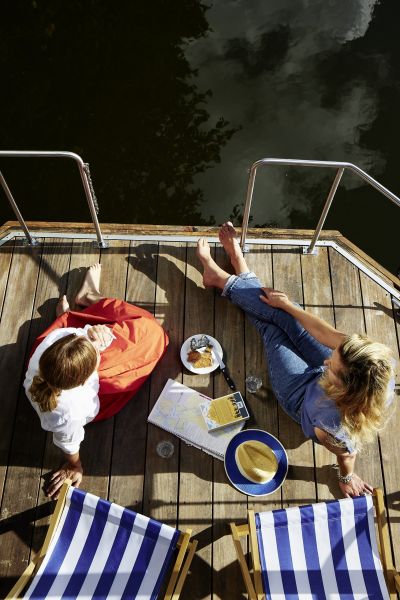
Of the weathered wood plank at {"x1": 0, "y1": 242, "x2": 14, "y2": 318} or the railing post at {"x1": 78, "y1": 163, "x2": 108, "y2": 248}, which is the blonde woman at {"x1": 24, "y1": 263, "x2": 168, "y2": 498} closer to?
the railing post at {"x1": 78, "y1": 163, "x2": 108, "y2": 248}

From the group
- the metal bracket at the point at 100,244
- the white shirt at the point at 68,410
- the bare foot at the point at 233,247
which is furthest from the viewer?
the metal bracket at the point at 100,244

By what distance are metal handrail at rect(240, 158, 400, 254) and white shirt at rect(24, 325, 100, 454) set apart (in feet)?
4.49

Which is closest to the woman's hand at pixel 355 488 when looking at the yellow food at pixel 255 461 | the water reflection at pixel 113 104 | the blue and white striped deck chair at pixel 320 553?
the blue and white striped deck chair at pixel 320 553

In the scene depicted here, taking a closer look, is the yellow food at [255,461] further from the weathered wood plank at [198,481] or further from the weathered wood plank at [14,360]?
the weathered wood plank at [14,360]

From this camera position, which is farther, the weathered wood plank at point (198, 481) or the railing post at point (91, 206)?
the railing post at point (91, 206)

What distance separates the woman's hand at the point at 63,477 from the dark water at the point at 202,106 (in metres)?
2.44

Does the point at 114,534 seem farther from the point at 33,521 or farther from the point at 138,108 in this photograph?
the point at 138,108

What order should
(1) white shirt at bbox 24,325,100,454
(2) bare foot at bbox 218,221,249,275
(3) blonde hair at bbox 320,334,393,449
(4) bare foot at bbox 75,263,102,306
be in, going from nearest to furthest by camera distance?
(3) blonde hair at bbox 320,334,393,449 → (1) white shirt at bbox 24,325,100,454 → (4) bare foot at bbox 75,263,102,306 → (2) bare foot at bbox 218,221,249,275

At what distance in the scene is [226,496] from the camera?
2.77 meters

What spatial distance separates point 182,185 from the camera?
15.3 ft

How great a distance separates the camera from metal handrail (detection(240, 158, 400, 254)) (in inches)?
104

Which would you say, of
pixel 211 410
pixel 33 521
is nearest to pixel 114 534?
pixel 33 521

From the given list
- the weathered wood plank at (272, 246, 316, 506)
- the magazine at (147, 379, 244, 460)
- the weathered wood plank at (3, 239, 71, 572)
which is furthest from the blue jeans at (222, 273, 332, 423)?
the weathered wood plank at (3, 239, 71, 572)

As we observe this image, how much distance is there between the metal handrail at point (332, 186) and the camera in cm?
265
